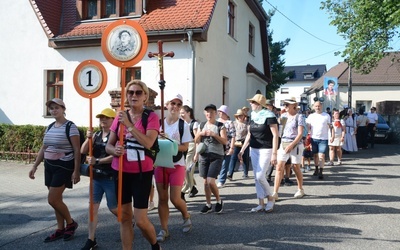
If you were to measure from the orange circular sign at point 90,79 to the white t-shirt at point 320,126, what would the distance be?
246 inches

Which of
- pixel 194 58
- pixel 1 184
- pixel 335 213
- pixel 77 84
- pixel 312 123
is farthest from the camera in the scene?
pixel 194 58

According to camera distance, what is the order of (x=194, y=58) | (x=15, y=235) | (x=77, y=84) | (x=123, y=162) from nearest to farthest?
(x=123, y=162) < (x=77, y=84) < (x=15, y=235) < (x=194, y=58)

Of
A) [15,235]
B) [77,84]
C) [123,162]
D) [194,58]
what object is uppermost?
[194,58]

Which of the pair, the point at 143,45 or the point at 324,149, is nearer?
the point at 143,45

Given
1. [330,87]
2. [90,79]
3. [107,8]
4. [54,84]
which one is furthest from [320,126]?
[330,87]

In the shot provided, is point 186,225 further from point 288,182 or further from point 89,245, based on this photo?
point 288,182

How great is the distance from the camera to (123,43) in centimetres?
424

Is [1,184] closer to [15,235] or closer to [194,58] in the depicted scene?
[15,235]

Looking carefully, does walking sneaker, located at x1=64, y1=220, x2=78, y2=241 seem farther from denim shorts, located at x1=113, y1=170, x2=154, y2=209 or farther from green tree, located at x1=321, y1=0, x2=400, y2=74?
green tree, located at x1=321, y1=0, x2=400, y2=74

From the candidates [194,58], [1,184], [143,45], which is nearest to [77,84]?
[143,45]

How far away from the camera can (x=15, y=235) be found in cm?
525

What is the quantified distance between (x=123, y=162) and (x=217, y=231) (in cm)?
205

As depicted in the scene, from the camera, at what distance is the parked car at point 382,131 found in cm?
2232

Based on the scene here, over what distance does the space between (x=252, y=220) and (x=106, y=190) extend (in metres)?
2.32
